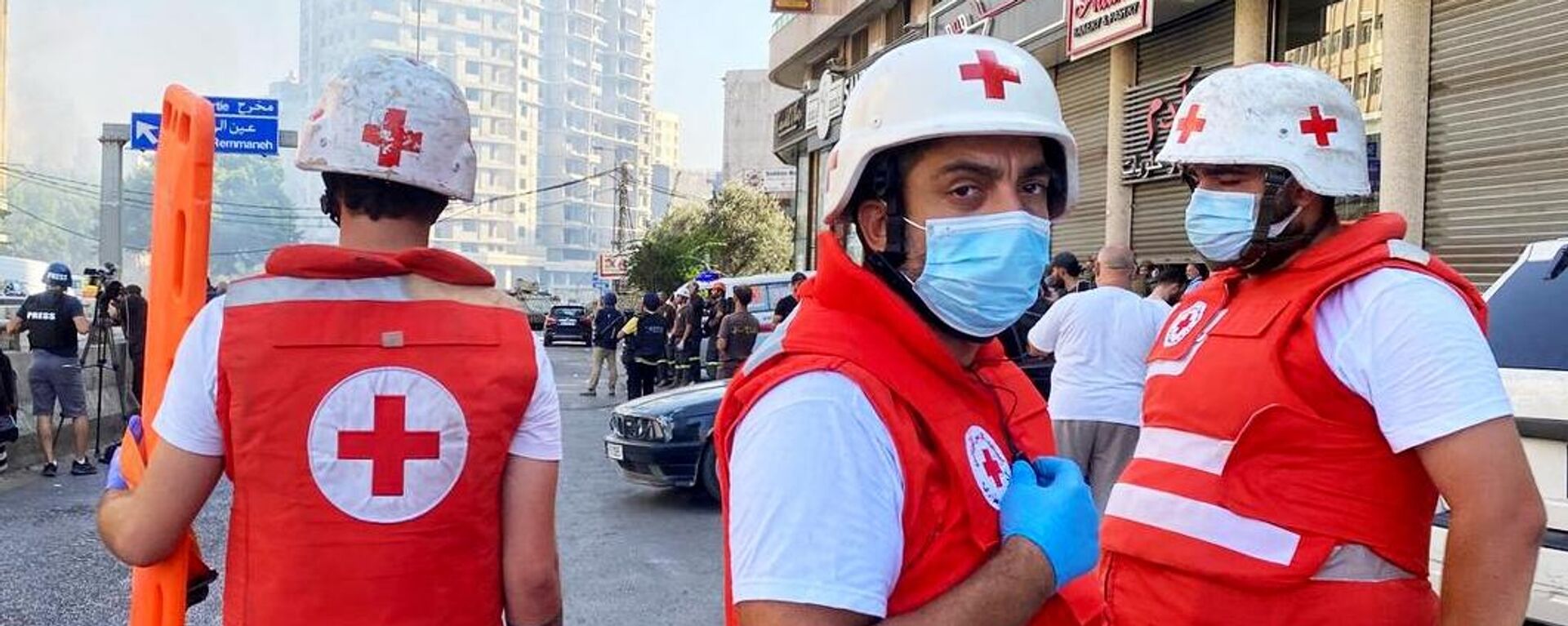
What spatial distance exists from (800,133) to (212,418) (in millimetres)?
31715

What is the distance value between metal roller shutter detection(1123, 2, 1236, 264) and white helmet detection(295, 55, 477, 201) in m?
12.9

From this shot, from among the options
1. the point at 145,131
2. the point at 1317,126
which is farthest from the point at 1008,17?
the point at 1317,126

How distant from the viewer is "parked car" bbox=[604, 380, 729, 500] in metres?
8.98

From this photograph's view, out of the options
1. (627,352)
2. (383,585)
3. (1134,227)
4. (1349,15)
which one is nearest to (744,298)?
(627,352)

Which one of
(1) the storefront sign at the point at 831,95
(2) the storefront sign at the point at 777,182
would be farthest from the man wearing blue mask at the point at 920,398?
(2) the storefront sign at the point at 777,182

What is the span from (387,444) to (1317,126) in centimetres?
193

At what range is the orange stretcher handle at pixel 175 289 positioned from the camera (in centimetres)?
219

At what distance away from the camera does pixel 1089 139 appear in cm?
1747

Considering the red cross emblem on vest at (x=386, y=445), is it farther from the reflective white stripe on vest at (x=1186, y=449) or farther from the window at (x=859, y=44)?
the window at (x=859, y=44)

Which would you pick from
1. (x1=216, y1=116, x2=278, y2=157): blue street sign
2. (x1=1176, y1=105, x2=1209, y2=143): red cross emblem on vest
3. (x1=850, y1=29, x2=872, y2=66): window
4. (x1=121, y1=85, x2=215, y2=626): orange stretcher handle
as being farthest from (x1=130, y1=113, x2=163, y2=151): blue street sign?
(x1=1176, y1=105, x2=1209, y2=143): red cross emblem on vest

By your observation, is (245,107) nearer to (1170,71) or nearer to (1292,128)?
(1170,71)

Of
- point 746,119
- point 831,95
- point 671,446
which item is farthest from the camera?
point 746,119

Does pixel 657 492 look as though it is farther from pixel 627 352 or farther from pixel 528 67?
pixel 528 67

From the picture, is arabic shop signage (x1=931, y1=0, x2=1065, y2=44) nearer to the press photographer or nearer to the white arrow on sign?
the press photographer
